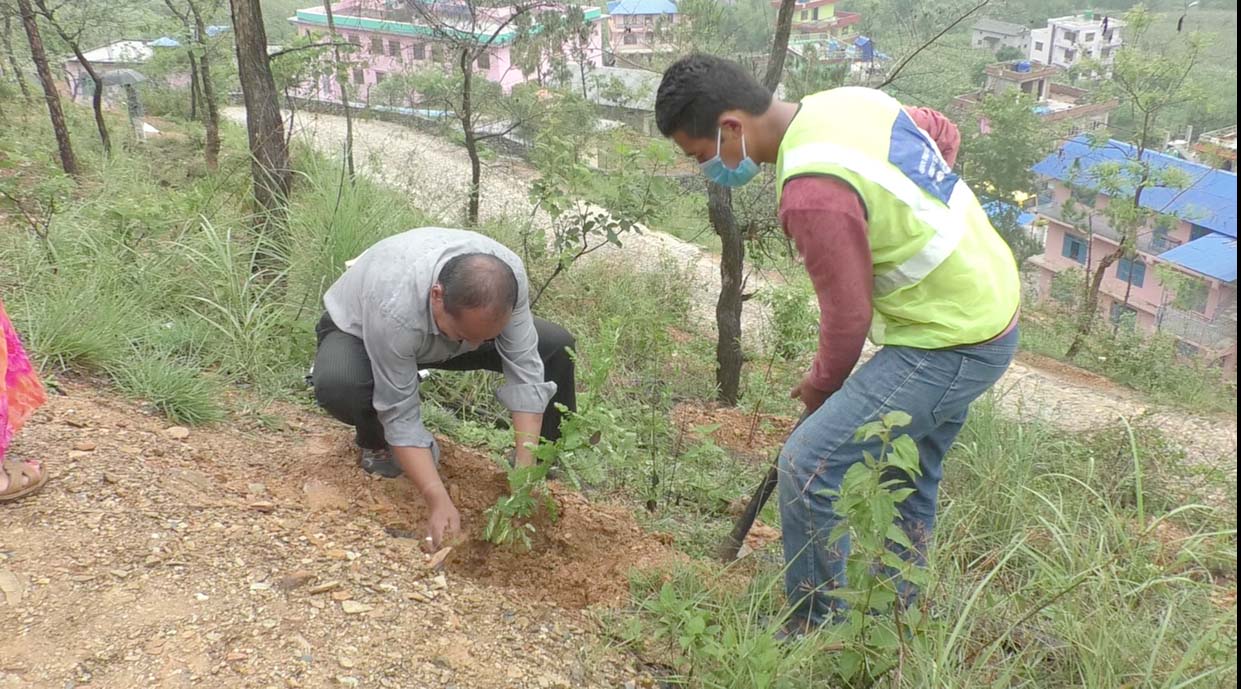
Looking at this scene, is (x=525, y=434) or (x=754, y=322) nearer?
(x=525, y=434)

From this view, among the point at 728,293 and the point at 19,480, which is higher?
the point at 19,480

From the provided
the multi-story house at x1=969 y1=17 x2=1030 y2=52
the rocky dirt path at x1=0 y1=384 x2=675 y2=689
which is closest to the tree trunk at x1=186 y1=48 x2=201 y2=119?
the rocky dirt path at x1=0 y1=384 x2=675 y2=689

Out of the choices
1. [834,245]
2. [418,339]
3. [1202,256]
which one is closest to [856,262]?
[834,245]

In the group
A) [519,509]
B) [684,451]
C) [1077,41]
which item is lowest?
[684,451]

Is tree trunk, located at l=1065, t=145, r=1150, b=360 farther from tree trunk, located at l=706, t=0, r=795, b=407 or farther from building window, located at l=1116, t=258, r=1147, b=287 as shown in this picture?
tree trunk, located at l=706, t=0, r=795, b=407

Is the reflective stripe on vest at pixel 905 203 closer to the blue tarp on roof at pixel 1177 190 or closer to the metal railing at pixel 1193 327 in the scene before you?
the blue tarp on roof at pixel 1177 190

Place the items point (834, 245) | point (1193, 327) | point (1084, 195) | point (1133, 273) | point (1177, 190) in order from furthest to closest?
point (1133, 273)
point (1084, 195)
point (1193, 327)
point (1177, 190)
point (834, 245)

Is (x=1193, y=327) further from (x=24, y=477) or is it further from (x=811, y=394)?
(x=24, y=477)

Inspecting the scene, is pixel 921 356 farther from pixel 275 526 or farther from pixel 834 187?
pixel 275 526

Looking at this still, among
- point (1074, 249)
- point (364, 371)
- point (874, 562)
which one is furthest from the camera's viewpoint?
point (1074, 249)

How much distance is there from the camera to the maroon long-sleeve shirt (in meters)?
1.69

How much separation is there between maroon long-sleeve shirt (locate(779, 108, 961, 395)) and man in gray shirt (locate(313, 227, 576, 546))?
80cm

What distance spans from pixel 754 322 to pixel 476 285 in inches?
273

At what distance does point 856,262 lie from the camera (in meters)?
1.71
